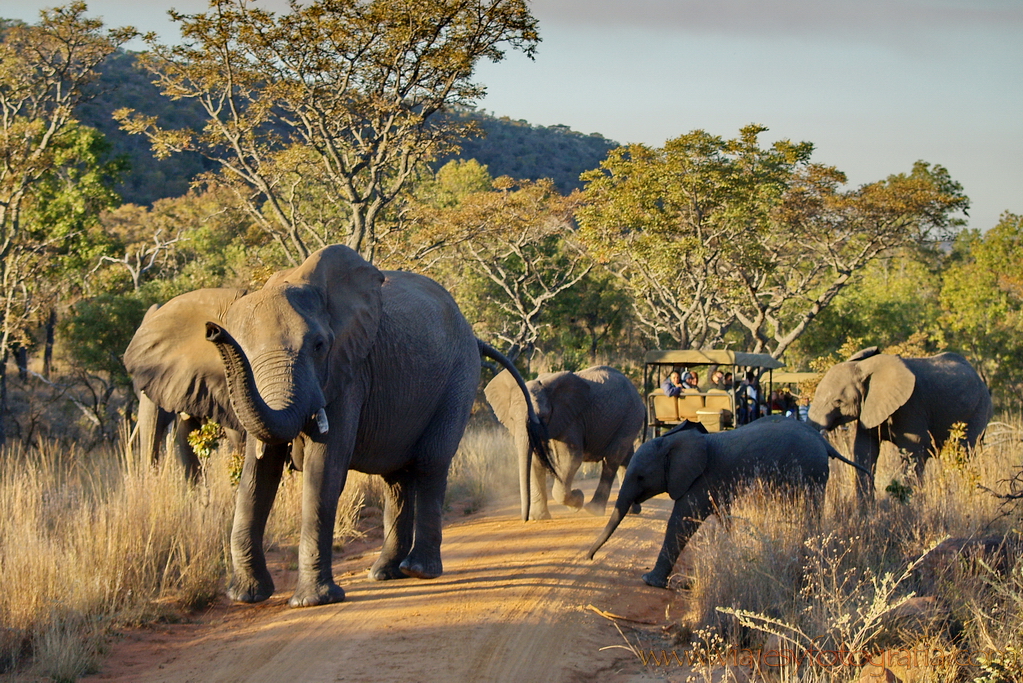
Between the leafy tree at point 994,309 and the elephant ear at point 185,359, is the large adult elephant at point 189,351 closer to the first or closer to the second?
the elephant ear at point 185,359

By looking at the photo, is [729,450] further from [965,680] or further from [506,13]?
[506,13]

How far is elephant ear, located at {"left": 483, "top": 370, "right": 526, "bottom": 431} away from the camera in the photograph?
12.2 m

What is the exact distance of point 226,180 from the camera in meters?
19.2

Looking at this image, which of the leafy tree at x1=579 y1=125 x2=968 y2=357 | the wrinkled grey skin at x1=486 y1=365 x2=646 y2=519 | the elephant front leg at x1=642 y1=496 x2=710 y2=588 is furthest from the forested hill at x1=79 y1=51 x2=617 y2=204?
the elephant front leg at x1=642 y1=496 x2=710 y2=588

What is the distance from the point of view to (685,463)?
28.0 feet

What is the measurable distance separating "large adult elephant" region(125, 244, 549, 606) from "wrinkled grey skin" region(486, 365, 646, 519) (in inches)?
143

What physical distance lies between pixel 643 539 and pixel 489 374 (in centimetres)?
1434

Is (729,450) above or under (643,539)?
above

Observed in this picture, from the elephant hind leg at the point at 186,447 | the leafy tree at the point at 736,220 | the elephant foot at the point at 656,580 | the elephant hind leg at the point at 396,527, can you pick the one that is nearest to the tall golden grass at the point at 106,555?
the elephant hind leg at the point at 186,447

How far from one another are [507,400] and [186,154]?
4446cm

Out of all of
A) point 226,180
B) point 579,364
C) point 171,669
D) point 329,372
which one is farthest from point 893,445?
point 579,364

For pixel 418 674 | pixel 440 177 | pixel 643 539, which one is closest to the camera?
pixel 418 674

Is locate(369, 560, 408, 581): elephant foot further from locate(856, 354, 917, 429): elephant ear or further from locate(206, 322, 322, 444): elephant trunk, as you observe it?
locate(856, 354, 917, 429): elephant ear

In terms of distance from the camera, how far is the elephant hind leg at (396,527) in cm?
825
